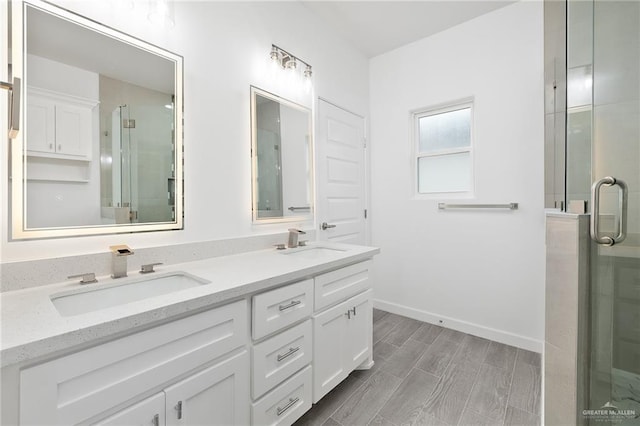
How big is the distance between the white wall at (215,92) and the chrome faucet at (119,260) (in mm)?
85

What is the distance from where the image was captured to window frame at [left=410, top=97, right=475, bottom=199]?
251 centimetres

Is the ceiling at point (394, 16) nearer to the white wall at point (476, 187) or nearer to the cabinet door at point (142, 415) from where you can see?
the white wall at point (476, 187)

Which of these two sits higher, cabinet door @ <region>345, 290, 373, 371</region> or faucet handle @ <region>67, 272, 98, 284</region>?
faucet handle @ <region>67, 272, 98, 284</region>

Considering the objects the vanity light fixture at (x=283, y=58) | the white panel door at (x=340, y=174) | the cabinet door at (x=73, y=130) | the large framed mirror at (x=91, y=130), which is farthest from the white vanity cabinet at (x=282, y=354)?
the vanity light fixture at (x=283, y=58)

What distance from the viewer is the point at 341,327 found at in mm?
1640

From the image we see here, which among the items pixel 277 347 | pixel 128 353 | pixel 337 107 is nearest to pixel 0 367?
pixel 128 353

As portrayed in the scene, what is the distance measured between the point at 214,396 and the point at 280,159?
1504 mm

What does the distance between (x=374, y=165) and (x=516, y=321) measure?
190 cm

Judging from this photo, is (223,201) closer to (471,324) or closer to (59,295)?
(59,295)

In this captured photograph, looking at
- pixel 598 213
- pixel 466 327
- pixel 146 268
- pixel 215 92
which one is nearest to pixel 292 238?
pixel 146 268

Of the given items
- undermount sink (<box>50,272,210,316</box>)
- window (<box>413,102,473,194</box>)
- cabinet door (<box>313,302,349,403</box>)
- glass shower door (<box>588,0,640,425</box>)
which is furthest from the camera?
window (<box>413,102,473,194</box>)

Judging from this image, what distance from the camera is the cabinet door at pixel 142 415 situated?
2.60ft

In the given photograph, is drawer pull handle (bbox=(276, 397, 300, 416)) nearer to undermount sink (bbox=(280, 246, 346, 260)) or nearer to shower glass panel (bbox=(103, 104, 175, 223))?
undermount sink (bbox=(280, 246, 346, 260))

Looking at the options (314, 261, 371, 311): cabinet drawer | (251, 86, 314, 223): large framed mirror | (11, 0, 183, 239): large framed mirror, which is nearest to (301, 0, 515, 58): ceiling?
(251, 86, 314, 223): large framed mirror
